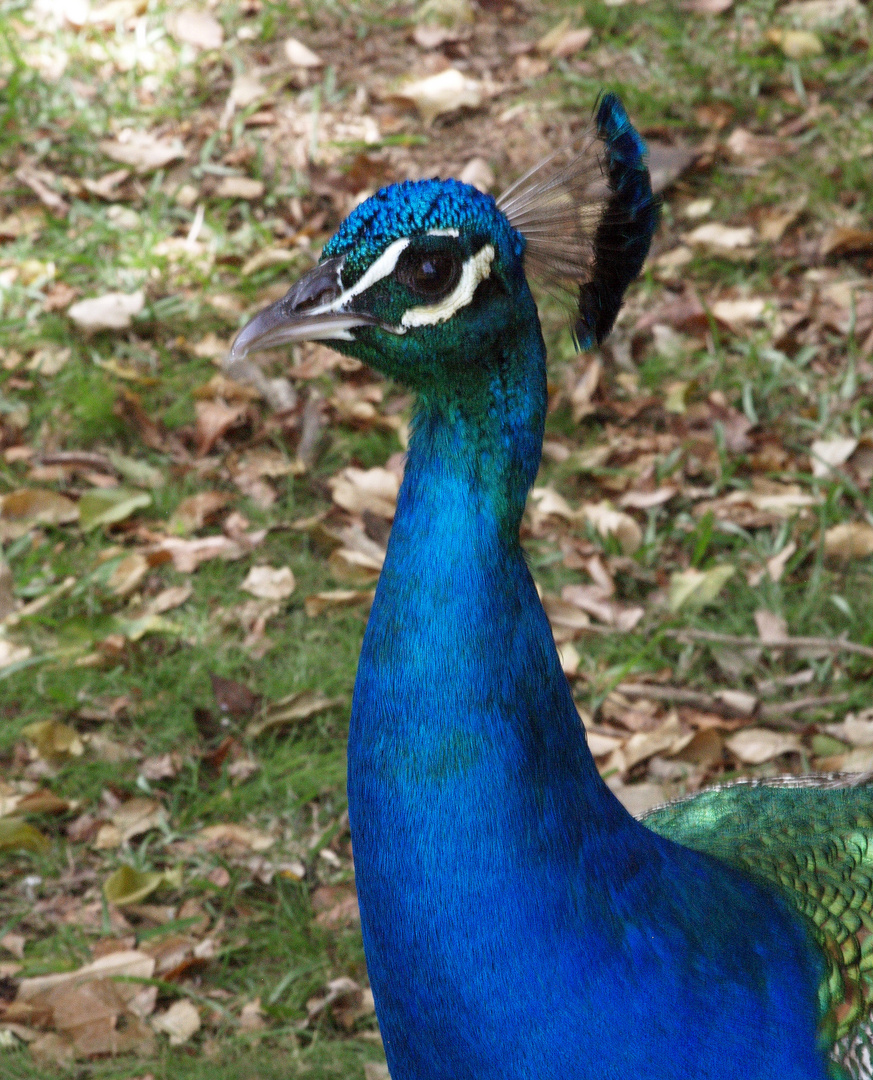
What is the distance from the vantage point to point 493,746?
1354mm

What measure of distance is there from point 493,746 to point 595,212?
1.97ft

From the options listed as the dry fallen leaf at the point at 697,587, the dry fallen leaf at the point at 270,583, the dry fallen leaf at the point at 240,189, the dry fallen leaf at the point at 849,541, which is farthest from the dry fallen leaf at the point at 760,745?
the dry fallen leaf at the point at 240,189

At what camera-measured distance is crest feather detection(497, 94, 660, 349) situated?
1446 mm

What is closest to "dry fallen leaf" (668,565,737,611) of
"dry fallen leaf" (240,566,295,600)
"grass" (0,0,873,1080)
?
"grass" (0,0,873,1080)

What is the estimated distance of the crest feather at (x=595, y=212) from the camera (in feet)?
4.75

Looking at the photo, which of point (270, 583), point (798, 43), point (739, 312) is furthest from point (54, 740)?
point (798, 43)

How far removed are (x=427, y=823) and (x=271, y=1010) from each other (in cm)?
107

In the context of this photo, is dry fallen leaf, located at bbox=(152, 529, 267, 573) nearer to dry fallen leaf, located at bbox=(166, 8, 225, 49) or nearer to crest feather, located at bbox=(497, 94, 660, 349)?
crest feather, located at bbox=(497, 94, 660, 349)

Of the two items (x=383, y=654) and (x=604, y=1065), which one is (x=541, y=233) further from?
(x=604, y=1065)

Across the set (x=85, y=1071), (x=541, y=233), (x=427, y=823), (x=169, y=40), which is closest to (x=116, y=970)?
(x=85, y=1071)

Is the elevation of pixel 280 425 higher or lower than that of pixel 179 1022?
higher

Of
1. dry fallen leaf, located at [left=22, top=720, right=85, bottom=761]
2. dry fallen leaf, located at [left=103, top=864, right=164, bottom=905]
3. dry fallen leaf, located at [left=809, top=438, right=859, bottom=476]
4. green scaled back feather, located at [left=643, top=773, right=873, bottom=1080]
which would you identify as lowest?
dry fallen leaf, located at [left=103, top=864, right=164, bottom=905]

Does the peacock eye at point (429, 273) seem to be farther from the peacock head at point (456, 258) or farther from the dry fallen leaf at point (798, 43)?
the dry fallen leaf at point (798, 43)

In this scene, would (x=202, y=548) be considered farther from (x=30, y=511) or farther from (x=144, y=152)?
(x=144, y=152)
